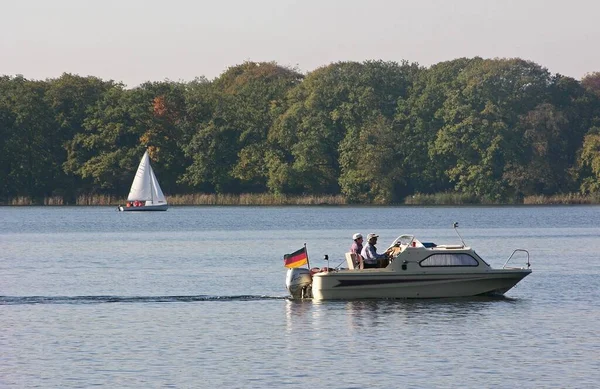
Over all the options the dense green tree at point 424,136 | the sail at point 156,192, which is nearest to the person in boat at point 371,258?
the sail at point 156,192

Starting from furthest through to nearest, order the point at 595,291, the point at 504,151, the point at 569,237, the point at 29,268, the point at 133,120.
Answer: the point at 133,120
the point at 504,151
the point at 569,237
the point at 29,268
the point at 595,291

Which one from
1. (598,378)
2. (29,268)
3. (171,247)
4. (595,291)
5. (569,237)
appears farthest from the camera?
(569,237)

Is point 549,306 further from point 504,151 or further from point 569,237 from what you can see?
point 504,151

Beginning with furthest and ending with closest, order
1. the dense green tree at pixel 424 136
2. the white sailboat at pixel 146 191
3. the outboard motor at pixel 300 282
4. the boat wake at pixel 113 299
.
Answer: the dense green tree at pixel 424 136, the white sailboat at pixel 146 191, the boat wake at pixel 113 299, the outboard motor at pixel 300 282

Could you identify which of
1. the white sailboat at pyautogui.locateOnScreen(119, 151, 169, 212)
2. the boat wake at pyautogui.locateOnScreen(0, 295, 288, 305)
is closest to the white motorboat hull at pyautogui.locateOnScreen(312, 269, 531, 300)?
the boat wake at pyautogui.locateOnScreen(0, 295, 288, 305)

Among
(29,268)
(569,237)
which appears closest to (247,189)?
(569,237)

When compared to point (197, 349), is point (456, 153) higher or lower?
higher

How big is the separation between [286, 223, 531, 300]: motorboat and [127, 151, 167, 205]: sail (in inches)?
4360

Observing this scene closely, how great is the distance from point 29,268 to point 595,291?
28.1 meters

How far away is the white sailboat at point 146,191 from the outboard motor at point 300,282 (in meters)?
110

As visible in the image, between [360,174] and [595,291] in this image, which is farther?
[360,174]

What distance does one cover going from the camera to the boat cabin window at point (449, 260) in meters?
44.3

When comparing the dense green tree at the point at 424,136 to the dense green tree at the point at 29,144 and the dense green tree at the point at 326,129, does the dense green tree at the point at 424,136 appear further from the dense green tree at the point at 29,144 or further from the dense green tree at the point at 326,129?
the dense green tree at the point at 29,144

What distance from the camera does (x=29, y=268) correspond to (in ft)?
212
